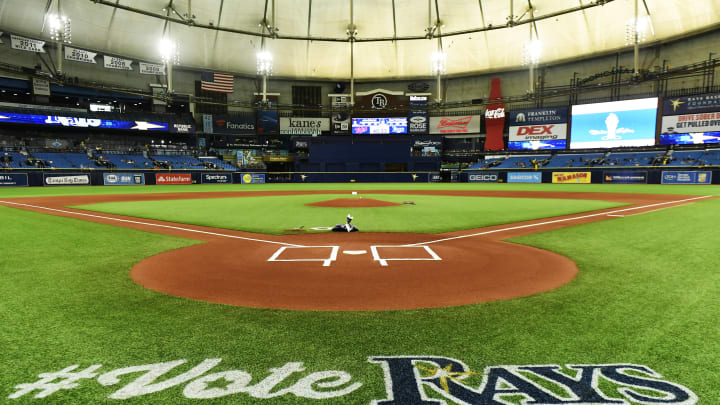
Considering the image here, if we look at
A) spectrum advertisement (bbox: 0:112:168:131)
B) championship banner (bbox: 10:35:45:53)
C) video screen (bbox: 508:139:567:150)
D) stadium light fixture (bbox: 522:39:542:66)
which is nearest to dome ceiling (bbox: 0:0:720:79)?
stadium light fixture (bbox: 522:39:542:66)

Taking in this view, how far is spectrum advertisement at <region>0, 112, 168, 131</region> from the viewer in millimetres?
38487

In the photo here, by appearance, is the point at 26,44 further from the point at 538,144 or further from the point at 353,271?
the point at 538,144

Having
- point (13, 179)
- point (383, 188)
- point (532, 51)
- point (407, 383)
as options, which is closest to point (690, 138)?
point (532, 51)

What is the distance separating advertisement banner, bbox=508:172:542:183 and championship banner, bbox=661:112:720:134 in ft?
40.9

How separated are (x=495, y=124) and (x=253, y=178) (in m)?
32.7

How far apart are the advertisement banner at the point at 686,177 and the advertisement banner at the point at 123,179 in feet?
157

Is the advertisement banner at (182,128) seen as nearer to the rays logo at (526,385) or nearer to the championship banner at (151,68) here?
the championship banner at (151,68)

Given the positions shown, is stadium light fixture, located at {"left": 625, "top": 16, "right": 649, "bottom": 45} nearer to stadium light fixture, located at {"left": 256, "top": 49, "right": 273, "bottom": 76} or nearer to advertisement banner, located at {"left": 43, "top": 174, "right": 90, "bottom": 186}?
stadium light fixture, located at {"left": 256, "top": 49, "right": 273, "bottom": 76}

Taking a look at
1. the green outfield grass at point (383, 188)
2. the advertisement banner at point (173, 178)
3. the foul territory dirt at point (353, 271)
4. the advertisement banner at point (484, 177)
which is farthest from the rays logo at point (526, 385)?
the advertisement banner at point (484, 177)

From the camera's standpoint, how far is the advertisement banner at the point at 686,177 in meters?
29.0

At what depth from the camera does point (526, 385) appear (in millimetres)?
1941

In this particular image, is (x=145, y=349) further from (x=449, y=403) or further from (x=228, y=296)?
(x=449, y=403)

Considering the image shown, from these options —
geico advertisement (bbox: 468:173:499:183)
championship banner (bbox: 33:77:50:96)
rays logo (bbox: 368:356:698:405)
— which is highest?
championship banner (bbox: 33:77:50:96)

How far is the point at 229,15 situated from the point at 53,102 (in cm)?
2343
